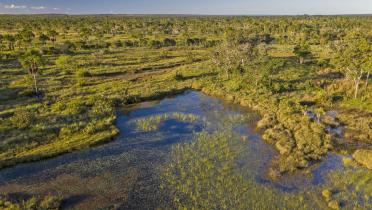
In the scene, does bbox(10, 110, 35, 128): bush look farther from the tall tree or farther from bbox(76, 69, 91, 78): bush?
the tall tree

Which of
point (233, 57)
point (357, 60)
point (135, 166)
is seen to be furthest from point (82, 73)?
point (357, 60)

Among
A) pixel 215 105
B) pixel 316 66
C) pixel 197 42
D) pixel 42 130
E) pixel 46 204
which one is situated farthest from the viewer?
pixel 197 42

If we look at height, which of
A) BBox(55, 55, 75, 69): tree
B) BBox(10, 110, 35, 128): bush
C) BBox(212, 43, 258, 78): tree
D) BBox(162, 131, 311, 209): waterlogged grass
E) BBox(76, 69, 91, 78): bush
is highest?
BBox(212, 43, 258, 78): tree

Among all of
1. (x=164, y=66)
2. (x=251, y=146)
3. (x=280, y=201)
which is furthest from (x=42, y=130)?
(x=164, y=66)

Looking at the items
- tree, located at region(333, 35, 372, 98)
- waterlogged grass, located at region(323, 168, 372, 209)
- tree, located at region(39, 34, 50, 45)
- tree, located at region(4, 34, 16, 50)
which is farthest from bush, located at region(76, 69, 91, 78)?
waterlogged grass, located at region(323, 168, 372, 209)

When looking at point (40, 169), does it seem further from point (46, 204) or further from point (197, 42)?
point (197, 42)

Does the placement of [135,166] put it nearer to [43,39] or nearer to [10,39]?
[10,39]

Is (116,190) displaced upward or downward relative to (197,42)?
downward

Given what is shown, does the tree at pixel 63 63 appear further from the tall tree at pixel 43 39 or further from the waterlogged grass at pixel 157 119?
the waterlogged grass at pixel 157 119
